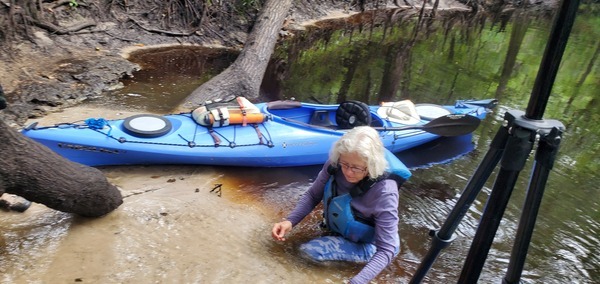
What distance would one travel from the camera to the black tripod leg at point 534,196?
1221 mm

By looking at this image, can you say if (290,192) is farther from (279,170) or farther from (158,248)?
(158,248)

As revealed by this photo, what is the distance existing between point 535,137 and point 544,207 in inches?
149

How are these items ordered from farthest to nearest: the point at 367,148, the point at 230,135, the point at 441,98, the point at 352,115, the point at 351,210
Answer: the point at 441,98
the point at 352,115
the point at 230,135
the point at 351,210
the point at 367,148

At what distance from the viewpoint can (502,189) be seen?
1.27 m

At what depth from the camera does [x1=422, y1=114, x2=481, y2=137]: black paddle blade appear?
4.59 m

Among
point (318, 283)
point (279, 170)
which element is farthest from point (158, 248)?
point (279, 170)

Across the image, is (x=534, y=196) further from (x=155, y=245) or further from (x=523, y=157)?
(x=155, y=245)

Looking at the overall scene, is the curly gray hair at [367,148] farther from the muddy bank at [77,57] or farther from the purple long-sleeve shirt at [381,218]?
the muddy bank at [77,57]

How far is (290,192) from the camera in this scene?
4148 mm

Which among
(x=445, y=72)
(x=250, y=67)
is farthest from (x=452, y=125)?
(x=445, y=72)

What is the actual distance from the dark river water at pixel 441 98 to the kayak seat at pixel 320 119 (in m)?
0.62

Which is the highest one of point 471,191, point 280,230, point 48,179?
point 471,191

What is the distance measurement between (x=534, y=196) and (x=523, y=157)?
127 millimetres

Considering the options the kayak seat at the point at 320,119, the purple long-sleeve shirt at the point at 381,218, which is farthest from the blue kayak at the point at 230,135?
the purple long-sleeve shirt at the point at 381,218
